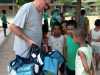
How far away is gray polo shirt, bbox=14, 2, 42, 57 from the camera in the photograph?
5.20 metres

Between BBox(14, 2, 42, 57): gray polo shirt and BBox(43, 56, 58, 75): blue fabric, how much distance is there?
31 centimetres

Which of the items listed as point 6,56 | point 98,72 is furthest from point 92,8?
point 98,72

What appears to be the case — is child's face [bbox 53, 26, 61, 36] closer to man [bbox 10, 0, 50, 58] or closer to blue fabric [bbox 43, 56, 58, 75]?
man [bbox 10, 0, 50, 58]

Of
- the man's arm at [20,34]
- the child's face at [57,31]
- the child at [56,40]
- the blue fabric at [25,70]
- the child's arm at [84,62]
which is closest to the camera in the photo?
the blue fabric at [25,70]

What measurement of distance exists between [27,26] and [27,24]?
0.09 ft

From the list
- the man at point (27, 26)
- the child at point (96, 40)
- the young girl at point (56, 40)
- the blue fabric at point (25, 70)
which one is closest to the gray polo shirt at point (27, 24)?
the man at point (27, 26)

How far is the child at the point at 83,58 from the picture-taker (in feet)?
18.6

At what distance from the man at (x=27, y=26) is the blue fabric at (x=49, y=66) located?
0.26 m

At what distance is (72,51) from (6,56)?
7508 mm

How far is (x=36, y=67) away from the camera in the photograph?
16.3 feet

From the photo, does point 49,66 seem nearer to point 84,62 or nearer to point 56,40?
point 84,62

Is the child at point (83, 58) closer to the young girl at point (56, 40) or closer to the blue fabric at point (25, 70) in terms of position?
the blue fabric at point (25, 70)

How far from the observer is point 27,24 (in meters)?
5.28

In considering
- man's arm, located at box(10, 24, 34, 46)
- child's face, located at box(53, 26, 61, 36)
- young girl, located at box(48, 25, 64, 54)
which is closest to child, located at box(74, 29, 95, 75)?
man's arm, located at box(10, 24, 34, 46)
